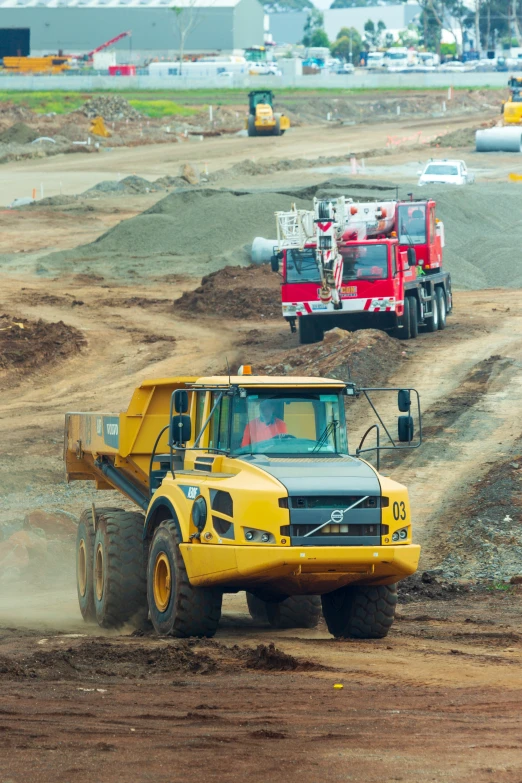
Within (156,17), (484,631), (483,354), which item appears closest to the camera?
(484,631)

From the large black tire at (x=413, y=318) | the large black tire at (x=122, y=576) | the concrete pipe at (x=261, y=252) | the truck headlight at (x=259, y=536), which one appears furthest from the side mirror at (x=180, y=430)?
the concrete pipe at (x=261, y=252)

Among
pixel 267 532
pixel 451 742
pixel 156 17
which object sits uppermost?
pixel 156 17

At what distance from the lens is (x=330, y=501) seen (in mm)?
10578

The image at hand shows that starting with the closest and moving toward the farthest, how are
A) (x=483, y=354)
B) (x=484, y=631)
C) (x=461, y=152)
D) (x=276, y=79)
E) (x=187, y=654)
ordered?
Result: (x=187, y=654)
(x=484, y=631)
(x=483, y=354)
(x=461, y=152)
(x=276, y=79)

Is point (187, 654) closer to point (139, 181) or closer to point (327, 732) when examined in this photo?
point (327, 732)

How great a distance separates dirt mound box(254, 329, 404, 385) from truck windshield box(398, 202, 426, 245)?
14.1 ft

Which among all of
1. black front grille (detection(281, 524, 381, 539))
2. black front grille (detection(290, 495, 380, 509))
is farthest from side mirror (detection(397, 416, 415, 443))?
black front grille (detection(281, 524, 381, 539))

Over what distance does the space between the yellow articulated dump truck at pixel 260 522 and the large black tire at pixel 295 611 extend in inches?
0.6

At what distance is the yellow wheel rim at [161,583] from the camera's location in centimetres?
1159

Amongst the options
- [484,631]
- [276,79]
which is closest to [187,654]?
[484,631]

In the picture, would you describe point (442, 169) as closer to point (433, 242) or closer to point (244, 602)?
point (433, 242)

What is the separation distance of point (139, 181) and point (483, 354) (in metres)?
33.7

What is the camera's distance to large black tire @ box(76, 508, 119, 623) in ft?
42.9

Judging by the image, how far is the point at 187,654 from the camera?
34.1ft
